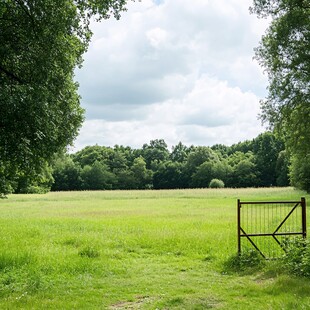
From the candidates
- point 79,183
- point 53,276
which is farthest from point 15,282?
point 79,183

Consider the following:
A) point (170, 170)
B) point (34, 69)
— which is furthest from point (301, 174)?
point (170, 170)

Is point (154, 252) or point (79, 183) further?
point (79, 183)

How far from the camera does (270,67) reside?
23.6 m

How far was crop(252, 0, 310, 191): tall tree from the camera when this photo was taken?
1944 cm

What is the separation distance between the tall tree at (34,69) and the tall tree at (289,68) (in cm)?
1063

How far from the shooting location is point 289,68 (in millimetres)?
22328

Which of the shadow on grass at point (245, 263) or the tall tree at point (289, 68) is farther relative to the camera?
the tall tree at point (289, 68)

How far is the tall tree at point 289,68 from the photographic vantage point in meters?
19.4

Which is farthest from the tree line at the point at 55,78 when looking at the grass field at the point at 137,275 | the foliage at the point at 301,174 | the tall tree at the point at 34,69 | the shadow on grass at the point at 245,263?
the foliage at the point at 301,174

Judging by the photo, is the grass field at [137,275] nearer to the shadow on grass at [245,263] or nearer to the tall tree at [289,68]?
the shadow on grass at [245,263]

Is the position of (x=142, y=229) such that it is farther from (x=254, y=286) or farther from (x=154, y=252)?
(x=254, y=286)

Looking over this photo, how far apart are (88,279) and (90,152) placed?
121857 mm

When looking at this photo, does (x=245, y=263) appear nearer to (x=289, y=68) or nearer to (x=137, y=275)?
(x=137, y=275)

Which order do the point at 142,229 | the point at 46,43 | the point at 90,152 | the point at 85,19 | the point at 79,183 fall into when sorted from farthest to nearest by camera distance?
the point at 90,152 → the point at 79,183 → the point at 142,229 → the point at 85,19 → the point at 46,43
